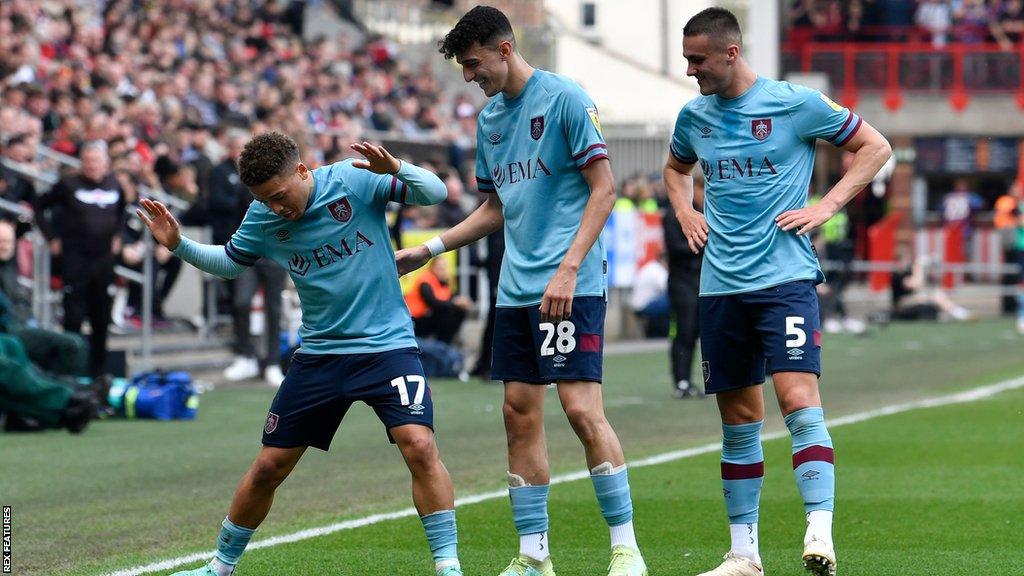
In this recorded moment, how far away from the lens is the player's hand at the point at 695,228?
7.12m

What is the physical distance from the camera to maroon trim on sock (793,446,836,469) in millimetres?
6723

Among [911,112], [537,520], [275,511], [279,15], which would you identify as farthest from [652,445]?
[911,112]

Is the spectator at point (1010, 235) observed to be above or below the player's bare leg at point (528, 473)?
below

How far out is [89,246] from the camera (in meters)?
15.6

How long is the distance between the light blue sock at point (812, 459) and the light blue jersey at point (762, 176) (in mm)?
550

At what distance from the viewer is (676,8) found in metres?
37.2

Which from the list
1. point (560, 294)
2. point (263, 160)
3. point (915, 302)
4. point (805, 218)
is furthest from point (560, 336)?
point (915, 302)

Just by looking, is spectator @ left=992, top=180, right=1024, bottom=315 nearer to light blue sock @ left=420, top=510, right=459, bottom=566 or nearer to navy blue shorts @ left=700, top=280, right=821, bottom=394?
navy blue shorts @ left=700, top=280, right=821, bottom=394

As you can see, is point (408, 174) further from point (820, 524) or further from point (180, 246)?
point (820, 524)

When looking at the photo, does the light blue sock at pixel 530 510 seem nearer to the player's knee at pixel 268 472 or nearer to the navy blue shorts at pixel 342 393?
the navy blue shorts at pixel 342 393

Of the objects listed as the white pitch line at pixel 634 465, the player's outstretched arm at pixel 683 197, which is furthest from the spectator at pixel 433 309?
the player's outstretched arm at pixel 683 197

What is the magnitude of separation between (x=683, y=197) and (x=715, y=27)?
2.81 feet

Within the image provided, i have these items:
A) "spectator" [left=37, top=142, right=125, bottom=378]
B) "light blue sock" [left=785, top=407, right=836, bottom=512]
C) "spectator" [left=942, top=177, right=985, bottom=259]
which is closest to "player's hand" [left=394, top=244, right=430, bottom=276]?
"light blue sock" [left=785, top=407, right=836, bottom=512]

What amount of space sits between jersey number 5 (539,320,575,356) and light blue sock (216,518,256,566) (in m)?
1.34
